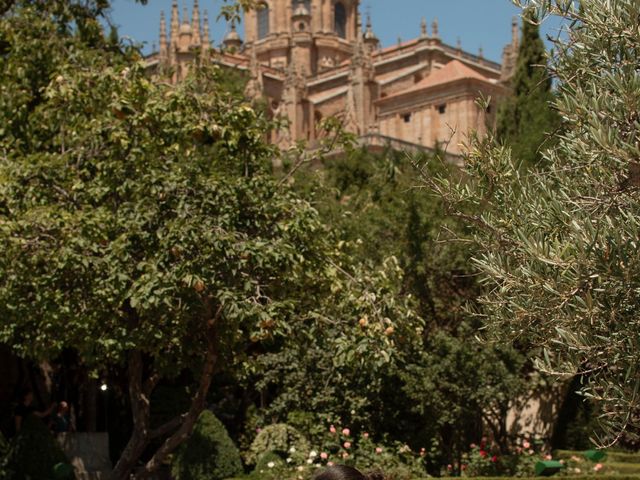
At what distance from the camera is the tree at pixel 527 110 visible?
21.0 meters

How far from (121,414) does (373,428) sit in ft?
23.6

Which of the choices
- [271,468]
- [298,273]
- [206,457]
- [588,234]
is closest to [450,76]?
[206,457]

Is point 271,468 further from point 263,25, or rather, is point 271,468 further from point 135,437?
point 263,25

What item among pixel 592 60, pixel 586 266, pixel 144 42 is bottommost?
pixel 586 266

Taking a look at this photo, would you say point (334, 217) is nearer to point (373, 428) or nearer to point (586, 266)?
point (373, 428)

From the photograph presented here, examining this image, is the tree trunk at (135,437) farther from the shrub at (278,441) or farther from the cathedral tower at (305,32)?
the cathedral tower at (305,32)

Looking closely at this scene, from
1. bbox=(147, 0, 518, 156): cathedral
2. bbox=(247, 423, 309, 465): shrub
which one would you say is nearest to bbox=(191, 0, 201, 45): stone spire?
bbox=(147, 0, 518, 156): cathedral

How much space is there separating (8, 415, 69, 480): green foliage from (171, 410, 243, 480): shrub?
207 cm

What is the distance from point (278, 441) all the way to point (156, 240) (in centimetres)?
649

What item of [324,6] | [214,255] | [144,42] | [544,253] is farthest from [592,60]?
[324,6]

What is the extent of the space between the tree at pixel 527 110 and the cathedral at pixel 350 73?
17.9m

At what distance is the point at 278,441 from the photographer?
17672 mm

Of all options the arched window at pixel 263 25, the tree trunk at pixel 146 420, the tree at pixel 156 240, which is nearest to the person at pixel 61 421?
the tree at pixel 156 240

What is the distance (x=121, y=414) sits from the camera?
2338 centimetres
